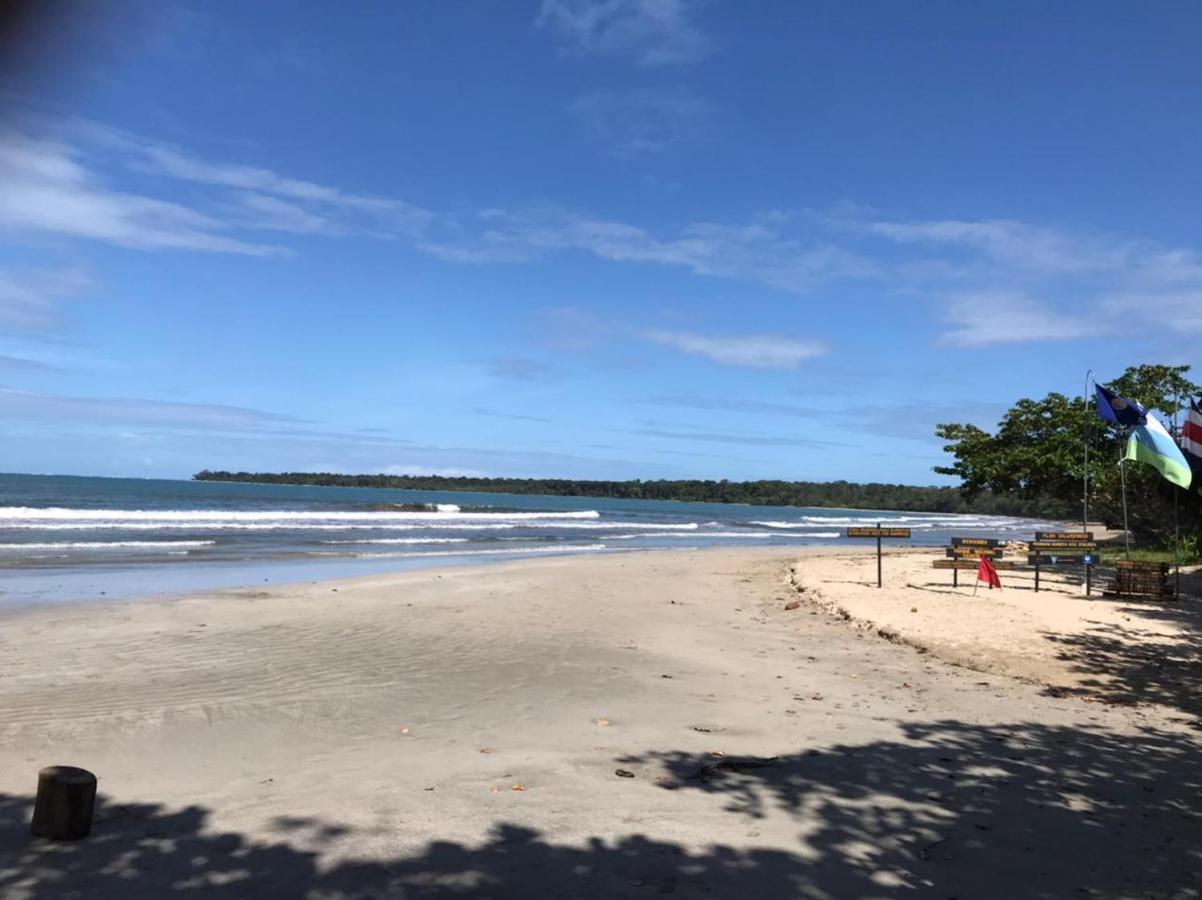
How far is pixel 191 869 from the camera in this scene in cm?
405

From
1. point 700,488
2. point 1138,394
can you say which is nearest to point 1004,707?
point 1138,394

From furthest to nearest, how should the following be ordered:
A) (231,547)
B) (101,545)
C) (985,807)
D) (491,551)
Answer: (491,551) < (231,547) < (101,545) < (985,807)

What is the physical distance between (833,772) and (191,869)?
3.88 m

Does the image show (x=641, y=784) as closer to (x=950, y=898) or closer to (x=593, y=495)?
(x=950, y=898)

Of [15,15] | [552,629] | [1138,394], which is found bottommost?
[552,629]

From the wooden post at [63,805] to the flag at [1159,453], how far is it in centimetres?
1768

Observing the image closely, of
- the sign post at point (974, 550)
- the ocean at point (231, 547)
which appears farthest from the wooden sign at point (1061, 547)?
the ocean at point (231, 547)

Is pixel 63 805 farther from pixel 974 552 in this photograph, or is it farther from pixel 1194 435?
pixel 1194 435

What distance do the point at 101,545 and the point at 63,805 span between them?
22852mm

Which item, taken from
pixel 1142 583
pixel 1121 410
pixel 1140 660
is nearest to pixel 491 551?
pixel 1121 410

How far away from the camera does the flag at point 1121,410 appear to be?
17141 mm

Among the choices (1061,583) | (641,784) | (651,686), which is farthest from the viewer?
(1061,583)

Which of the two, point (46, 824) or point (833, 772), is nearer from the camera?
point (46, 824)

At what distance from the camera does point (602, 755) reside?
6.02 meters
